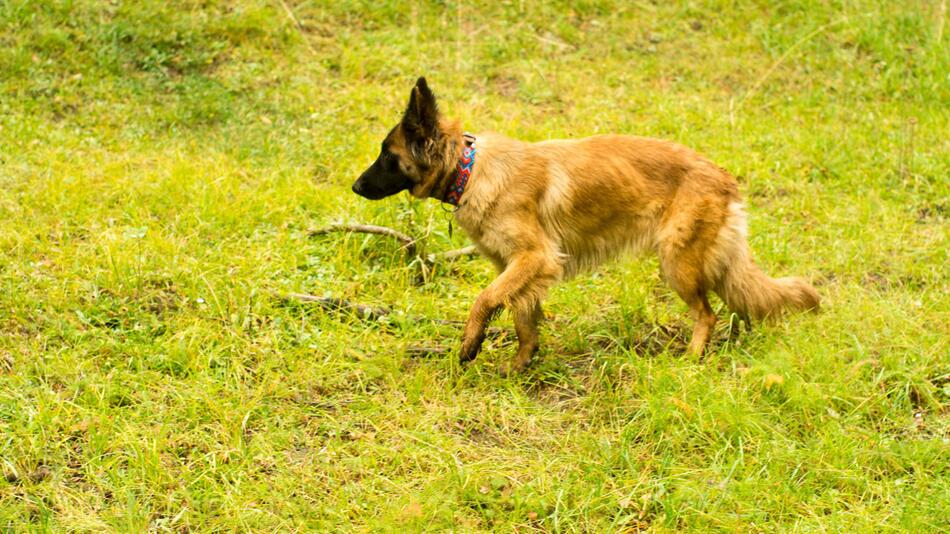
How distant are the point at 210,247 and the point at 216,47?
3379 millimetres

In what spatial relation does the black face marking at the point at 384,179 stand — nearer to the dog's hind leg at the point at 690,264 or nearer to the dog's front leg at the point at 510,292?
the dog's front leg at the point at 510,292

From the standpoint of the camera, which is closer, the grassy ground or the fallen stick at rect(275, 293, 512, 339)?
the grassy ground

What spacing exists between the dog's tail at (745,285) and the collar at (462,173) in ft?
5.00

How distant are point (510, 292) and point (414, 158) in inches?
36.6

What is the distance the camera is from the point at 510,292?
5.38 meters

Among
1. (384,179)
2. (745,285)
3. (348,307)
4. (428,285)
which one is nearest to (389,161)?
(384,179)

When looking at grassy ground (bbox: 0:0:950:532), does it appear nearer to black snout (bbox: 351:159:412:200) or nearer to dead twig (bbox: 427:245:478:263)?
dead twig (bbox: 427:245:478:263)

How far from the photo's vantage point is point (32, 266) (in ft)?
19.8

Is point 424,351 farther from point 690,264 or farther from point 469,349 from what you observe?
point 690,264

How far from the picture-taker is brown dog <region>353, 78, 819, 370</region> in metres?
5.45

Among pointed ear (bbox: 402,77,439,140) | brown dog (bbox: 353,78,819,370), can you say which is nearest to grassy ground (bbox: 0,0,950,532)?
brown dog (bbox: 353,78,819,370)

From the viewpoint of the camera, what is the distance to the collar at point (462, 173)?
5.49 meters

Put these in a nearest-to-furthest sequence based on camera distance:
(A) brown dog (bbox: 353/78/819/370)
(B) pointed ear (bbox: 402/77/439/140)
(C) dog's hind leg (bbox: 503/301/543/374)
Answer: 1. (B) pointed ear (bbox: 402/77/439/140)
2. (A) brown dog (bbox: 353/78/819/370)
3. (C) dog's hind leg (bbox: 503/301/543/374)

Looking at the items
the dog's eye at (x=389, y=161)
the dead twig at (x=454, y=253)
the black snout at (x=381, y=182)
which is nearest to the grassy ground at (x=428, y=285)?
the dead twig at (x=454, y=253)
